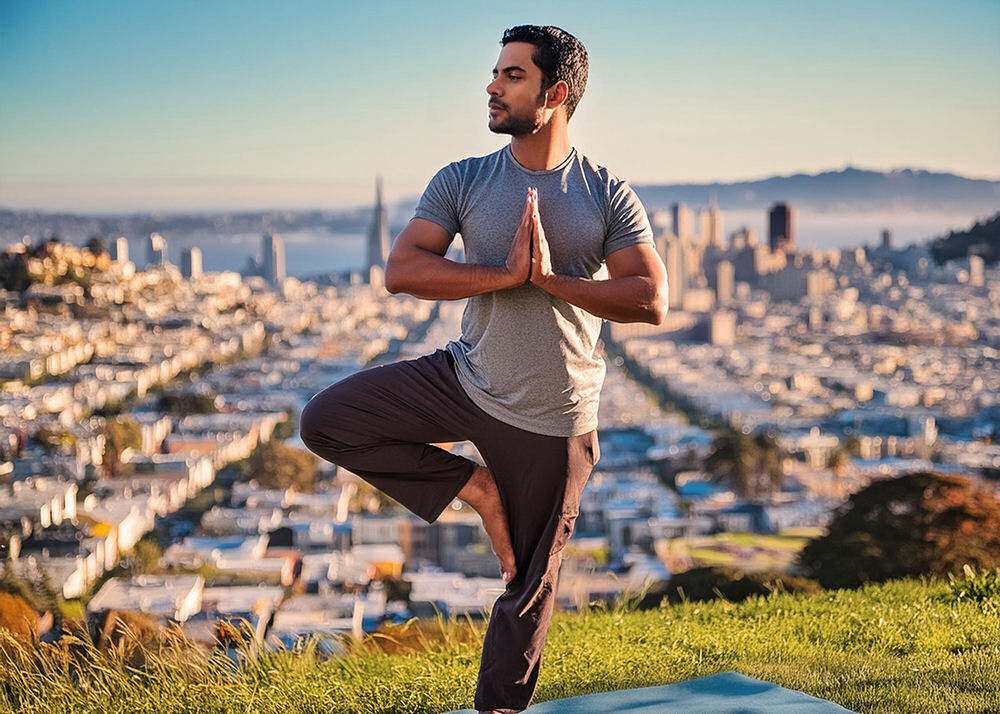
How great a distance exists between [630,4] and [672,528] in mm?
6229

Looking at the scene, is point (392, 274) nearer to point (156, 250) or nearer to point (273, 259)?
point (156, 250)

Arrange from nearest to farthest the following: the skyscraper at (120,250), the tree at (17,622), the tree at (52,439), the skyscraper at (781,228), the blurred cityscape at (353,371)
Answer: the tree at (17,622) → the blurred cityscape at (353,371) → the tree at (52,439) → the skyscraper at (120,250) → the skyscraper at (781,228)

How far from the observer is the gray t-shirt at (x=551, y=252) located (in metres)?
2.03

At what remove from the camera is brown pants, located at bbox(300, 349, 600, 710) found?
2082 millimetres

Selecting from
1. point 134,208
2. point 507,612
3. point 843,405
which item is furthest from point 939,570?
point 134,208

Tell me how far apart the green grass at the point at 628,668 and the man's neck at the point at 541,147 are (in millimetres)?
1226

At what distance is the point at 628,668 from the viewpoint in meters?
2.71

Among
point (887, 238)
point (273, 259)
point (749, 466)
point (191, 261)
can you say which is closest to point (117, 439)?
point (191, 261)

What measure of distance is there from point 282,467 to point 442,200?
13884mm

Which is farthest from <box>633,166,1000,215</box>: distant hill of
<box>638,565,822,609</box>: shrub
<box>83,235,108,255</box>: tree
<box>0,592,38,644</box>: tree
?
<box>0,592,38,644</box>: tree

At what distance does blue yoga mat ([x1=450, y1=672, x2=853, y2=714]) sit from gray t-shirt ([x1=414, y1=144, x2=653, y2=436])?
0.62 meters

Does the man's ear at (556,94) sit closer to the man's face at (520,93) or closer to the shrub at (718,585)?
the man's face at (520,93)

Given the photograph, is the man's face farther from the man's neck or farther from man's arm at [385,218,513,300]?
man's arm at [385,218,513,300]

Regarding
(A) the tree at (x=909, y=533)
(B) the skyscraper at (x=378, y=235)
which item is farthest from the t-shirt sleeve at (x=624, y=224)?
(B) the skyscraper at (x=378, y=235)
